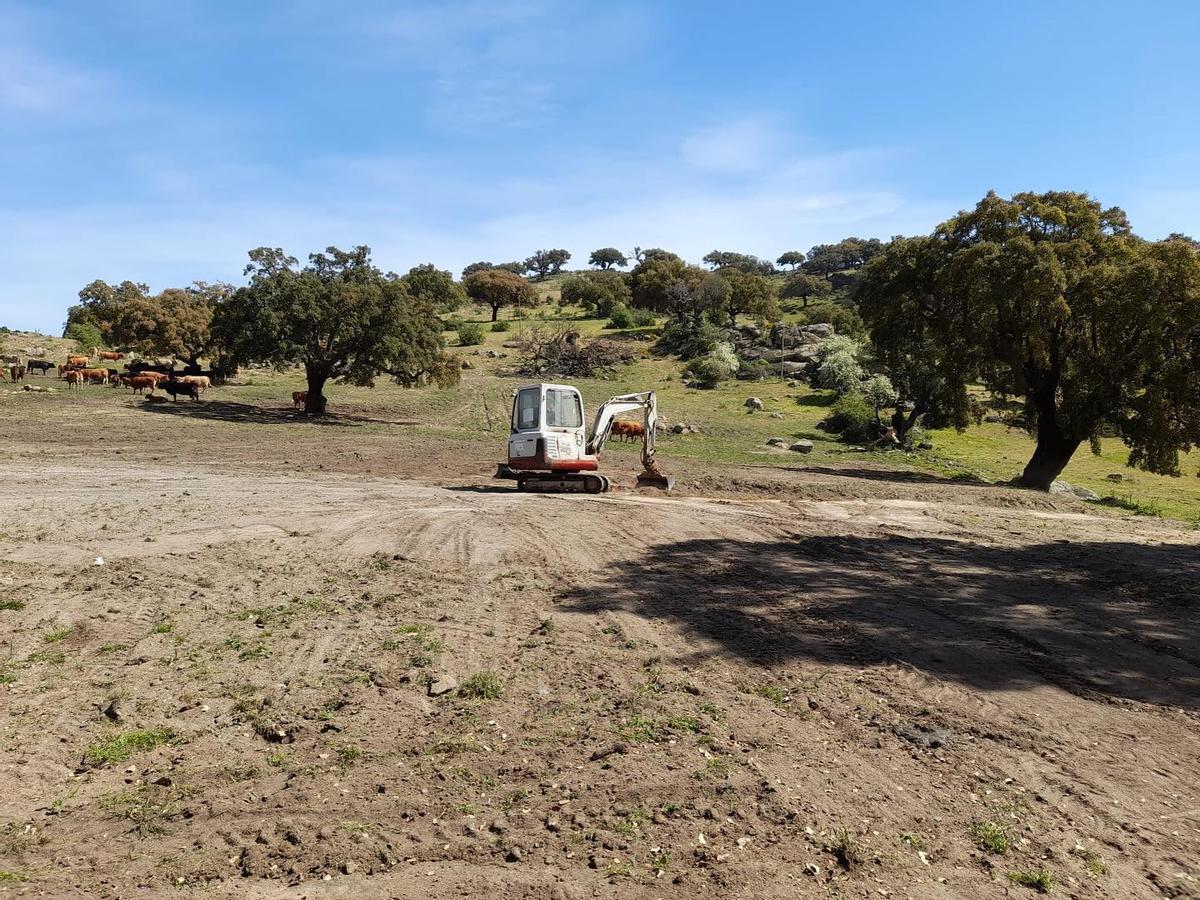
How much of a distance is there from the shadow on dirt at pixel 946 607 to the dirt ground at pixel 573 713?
0.19 ft

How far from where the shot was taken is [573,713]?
634 cm

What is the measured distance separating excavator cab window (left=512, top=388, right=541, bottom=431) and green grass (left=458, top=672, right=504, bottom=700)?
1214 centimetres

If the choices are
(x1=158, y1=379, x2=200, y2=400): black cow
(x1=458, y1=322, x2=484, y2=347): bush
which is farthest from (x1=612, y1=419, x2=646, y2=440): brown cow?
(x1=458, y1=322, x2=484, y2=347): bush

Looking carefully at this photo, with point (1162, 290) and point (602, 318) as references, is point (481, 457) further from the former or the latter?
point (602, 318)

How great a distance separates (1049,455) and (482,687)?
2412 cm

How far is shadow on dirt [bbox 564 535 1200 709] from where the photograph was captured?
7.66 meters

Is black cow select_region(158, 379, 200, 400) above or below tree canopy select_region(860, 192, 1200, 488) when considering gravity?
below

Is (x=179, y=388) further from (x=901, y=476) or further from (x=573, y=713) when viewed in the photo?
(x=573, y=713)

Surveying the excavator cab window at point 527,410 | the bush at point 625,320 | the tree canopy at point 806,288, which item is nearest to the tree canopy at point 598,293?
the bush at point 625,320

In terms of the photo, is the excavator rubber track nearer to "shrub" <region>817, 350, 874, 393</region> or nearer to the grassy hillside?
the grassy hillside

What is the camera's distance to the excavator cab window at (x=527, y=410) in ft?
61.9

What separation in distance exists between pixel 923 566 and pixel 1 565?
12.5m

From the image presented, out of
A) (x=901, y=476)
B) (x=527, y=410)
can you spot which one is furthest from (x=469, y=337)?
(x=527, y=410)

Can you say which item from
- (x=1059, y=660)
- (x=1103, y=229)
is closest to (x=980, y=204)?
(x=1103, y=229)
